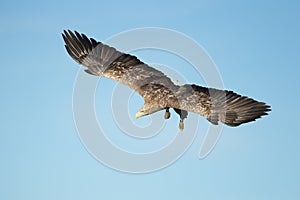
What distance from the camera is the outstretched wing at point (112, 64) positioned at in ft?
61.8

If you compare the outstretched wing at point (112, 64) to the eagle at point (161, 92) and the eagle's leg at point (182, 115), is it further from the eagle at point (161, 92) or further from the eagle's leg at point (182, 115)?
the eagle's leg at point (182, 115)

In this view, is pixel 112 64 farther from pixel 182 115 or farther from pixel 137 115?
pixel 182 115

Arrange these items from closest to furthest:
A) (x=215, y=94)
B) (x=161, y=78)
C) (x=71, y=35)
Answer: (x=215, y=94)
(x=161, y=78)
(x=71, y=35)

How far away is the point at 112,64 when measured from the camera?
768 inches

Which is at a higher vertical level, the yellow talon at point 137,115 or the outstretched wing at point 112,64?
the outstretched wing at point 112,64

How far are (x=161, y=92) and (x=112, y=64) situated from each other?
229cm

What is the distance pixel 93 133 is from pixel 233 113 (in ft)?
13.0

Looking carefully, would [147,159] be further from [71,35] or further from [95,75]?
[71,35]

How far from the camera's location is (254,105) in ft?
57.9

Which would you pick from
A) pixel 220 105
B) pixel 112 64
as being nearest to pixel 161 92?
pixel 220 105

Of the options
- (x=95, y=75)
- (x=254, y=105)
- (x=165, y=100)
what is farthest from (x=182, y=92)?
(x=95, y=75)

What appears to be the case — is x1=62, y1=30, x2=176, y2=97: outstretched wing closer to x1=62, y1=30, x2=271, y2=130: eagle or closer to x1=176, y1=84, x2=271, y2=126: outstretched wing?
x1=62, y1=30, x2=271, y2=130: eagle

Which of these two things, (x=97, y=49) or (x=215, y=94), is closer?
(x=215, y=94)

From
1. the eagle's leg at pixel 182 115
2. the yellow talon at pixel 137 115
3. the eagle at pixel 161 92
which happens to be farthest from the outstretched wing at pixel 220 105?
the yellow talon at pixel 137 115
